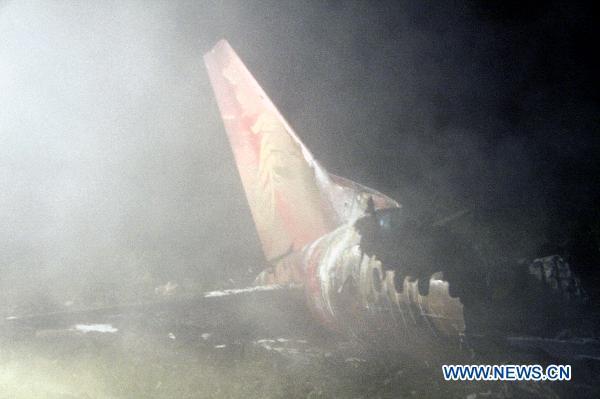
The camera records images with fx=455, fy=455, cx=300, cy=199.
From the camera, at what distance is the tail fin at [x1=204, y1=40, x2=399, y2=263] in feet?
17.8

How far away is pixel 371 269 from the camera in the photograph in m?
4.14

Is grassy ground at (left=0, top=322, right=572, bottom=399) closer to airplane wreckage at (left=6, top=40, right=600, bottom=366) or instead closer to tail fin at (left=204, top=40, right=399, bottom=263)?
airplane wreckage at (left=6, top=40, right=600, bottom=366)

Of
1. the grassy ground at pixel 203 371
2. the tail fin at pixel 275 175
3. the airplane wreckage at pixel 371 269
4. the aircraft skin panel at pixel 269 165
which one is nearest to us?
the airplane wreckage at pixel 371 269

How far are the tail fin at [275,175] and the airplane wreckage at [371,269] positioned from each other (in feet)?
0.05

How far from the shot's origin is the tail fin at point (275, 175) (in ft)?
17.8

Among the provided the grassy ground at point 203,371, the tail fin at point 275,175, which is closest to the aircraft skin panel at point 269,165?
the tail fin at point 275,175

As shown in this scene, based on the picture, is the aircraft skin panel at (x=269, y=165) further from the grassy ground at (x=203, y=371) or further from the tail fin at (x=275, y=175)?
the grassy ground at (x=203, y=371)

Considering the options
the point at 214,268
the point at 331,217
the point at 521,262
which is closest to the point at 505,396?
the point at 521,262

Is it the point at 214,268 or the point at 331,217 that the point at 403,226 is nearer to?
the point at 331,217

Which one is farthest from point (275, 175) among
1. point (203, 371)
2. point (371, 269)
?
point (203, 371)

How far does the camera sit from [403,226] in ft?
12.8

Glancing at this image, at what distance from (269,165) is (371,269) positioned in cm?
251

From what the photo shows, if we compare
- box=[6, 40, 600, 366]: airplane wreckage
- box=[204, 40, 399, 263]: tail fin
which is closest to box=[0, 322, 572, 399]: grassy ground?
box=[6, 40, 600, 366]: airplane wreckage

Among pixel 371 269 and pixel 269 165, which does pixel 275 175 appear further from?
pixel 371 269
